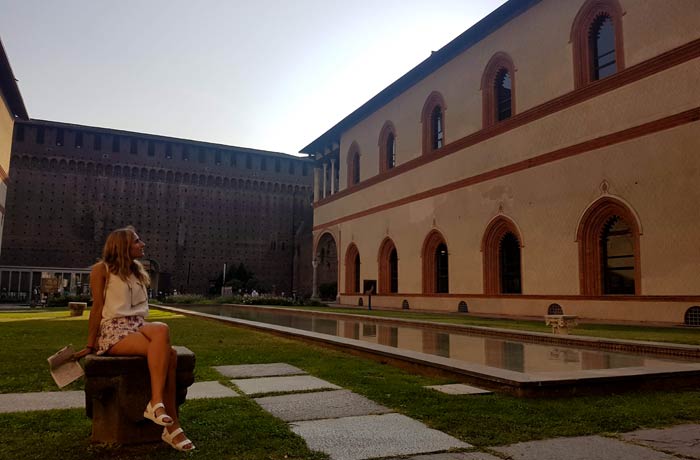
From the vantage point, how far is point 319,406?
3.88 metres

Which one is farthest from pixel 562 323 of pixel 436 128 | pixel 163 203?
pixel 163 203

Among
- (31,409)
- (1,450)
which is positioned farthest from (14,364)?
(1,450)

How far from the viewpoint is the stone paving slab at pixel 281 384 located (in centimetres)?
443

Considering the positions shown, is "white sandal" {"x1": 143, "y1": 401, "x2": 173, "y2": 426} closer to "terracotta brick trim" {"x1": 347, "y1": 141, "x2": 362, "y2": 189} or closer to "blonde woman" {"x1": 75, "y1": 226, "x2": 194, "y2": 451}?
"blonde woman" {"x1": 75, "y1": 226, "x2": 194, "y2": 451}

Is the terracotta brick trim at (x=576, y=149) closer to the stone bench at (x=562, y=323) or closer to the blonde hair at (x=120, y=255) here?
Result: the stone bench at (x=562, y=323)

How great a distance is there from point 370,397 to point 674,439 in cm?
203

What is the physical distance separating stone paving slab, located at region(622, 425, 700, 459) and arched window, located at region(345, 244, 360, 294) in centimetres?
2497

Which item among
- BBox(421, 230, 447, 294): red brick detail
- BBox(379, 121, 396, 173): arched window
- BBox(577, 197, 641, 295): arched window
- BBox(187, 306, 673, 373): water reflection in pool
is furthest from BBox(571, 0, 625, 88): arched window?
BBox(379, 121, 396, 173): arched window

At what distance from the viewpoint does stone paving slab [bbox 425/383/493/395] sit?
4.39m

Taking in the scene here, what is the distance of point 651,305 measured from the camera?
1261 centimetres

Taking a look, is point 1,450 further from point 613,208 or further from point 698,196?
point 613,208

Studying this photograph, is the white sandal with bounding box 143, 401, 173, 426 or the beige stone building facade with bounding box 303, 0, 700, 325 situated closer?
the white sandal with bounding box 143, 401, 173, 426

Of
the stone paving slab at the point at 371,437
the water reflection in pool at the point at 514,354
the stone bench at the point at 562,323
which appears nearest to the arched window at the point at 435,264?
the water reflection in pool at the point at 514,354

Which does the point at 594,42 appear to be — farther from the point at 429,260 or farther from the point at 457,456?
the point at 457,456
